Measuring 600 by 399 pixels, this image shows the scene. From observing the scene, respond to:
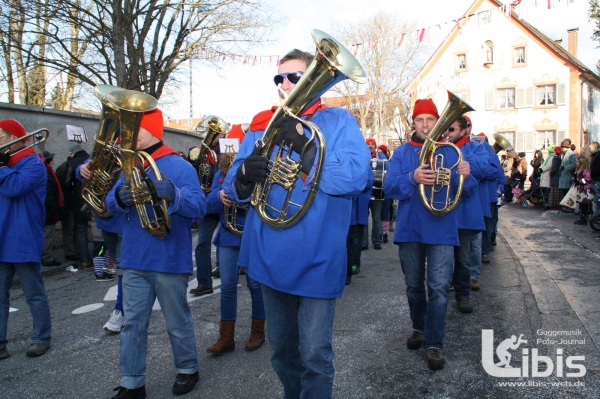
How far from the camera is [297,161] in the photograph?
249cm

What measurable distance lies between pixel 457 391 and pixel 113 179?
315 centimetres

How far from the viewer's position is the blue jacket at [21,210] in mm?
4090

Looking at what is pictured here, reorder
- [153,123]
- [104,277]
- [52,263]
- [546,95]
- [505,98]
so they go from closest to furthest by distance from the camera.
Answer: [153,123] → [104,277] → [52,263] → [546,95] → [505,98]

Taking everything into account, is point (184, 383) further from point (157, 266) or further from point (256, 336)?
point (256, 336)

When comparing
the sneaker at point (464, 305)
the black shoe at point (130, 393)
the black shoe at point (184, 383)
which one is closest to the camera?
the black shoe at point (130, 393)

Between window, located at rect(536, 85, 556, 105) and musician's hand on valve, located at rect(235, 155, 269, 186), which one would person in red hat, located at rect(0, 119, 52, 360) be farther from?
window, located at rect(536, 85, 556, 105)

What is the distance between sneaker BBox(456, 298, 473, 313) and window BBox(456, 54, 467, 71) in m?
33.0

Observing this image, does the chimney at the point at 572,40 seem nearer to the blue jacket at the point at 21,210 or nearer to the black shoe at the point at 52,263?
the black shoe at the point at 52,263

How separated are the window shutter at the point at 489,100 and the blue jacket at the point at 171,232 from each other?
34.2m

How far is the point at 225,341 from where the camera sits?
4.20m

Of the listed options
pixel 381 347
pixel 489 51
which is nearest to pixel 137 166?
pixel 381 347

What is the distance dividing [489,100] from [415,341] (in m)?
33.6

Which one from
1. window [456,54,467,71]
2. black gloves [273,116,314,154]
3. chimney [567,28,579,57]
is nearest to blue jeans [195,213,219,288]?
black gloves [273,116,314,154]

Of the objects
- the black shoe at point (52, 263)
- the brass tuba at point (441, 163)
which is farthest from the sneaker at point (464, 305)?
the black shoe at point (52, 263)
